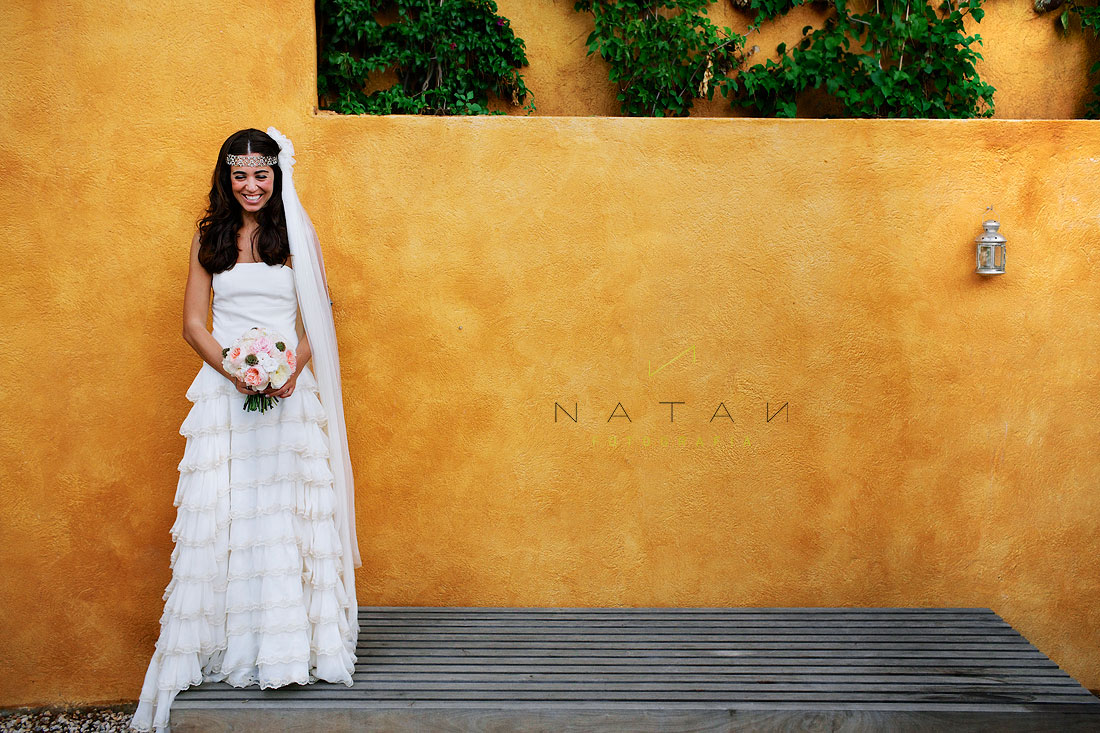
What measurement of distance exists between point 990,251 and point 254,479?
3.28 metres

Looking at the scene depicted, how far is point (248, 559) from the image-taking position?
3033 millimetres

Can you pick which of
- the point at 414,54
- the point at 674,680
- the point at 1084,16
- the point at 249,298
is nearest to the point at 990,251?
the point at 1084,16

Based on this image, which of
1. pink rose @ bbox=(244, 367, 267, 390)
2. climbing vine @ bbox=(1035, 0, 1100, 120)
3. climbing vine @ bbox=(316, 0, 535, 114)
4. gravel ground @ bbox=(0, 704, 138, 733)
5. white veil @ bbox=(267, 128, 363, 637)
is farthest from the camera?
climbing vine @ bbox=(1035, 0, 1100, 120)

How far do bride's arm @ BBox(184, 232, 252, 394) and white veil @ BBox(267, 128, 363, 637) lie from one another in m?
0.34

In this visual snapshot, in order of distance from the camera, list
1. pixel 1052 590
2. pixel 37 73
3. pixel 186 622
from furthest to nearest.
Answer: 1. pixel 1052 590
2. pixel 37 73
3. pixel 186 622

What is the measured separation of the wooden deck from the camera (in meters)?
2.88

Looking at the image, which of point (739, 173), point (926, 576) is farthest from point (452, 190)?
point (926, 576)

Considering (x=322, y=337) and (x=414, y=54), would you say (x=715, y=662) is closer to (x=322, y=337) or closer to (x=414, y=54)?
(x=322, y=337)

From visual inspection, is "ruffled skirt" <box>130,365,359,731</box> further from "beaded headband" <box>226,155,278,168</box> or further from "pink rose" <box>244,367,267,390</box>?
"beaded headband" <box>226,155,278,168</box>

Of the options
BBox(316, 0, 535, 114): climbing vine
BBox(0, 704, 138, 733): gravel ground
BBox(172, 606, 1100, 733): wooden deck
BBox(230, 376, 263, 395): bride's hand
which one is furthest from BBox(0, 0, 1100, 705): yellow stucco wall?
BBox(230, 376, 263, 395): bride's hand

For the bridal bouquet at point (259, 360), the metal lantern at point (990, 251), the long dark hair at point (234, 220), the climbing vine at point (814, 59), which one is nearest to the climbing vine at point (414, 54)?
the climbing vine at point (814, 59)

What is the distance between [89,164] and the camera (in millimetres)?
3592

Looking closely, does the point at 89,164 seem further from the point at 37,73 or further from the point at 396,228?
the point at 396,228

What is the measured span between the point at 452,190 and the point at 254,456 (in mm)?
1442
